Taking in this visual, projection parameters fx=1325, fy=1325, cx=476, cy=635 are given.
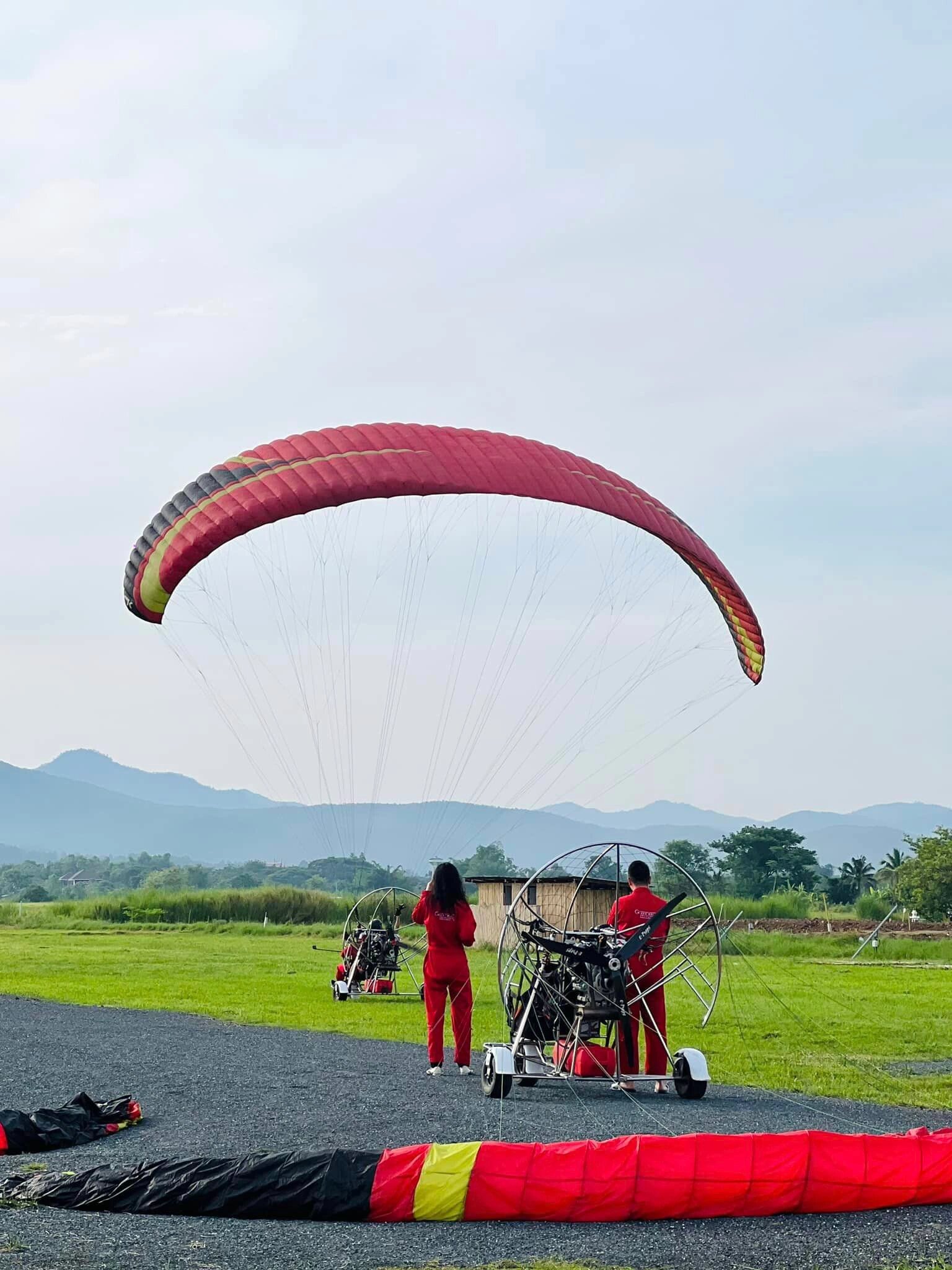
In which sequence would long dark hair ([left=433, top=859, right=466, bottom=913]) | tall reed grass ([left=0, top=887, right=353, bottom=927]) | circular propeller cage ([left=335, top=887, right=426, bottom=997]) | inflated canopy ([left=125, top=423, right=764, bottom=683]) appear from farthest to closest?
tall reed grass ([left=0, top=887, right=353, bottom=927])
circular propeller cage ([left=335, top=887, right=426, bottom=997])
inflated canopy ([left=125, top=423, right=764, bottom=683])
long dark hair ([left=433, top=859, right=466, bottom=913])

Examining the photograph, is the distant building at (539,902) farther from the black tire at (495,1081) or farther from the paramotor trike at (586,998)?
the black tire at (495,1081)

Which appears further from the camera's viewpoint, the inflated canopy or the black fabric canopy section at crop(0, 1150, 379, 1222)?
the inflated canopy

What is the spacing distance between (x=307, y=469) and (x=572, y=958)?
4.67m

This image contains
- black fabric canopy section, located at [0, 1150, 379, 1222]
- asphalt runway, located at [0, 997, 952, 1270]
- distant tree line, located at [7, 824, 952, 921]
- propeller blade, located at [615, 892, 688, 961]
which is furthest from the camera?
distant tree line, located at [7, 824, 952, 921]

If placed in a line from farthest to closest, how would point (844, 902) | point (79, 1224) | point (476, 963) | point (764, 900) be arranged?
point (844, 902) → point (764, 900) → point (476, 963) → point (79, 1224)

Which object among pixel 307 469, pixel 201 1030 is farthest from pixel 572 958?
pixel 201 1030

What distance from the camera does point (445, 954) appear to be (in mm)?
10484

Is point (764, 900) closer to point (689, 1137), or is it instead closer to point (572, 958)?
point (572, 958)

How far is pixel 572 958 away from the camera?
29.9ft

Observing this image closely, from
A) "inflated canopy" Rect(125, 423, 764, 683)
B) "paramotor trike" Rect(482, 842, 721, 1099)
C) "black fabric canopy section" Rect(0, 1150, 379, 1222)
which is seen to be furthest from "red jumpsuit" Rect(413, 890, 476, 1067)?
"black fabric canopy section" Rect(0, 1150, 379, 1222)

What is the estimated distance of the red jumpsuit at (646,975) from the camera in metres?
9.38

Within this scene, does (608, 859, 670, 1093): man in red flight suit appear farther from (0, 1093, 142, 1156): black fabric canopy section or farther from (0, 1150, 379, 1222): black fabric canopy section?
(0, 1150, 379, 1222): black fabric canopy section

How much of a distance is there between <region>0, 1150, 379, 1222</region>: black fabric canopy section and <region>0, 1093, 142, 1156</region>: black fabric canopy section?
56.3 inches

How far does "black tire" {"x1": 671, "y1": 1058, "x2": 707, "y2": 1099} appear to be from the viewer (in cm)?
913
